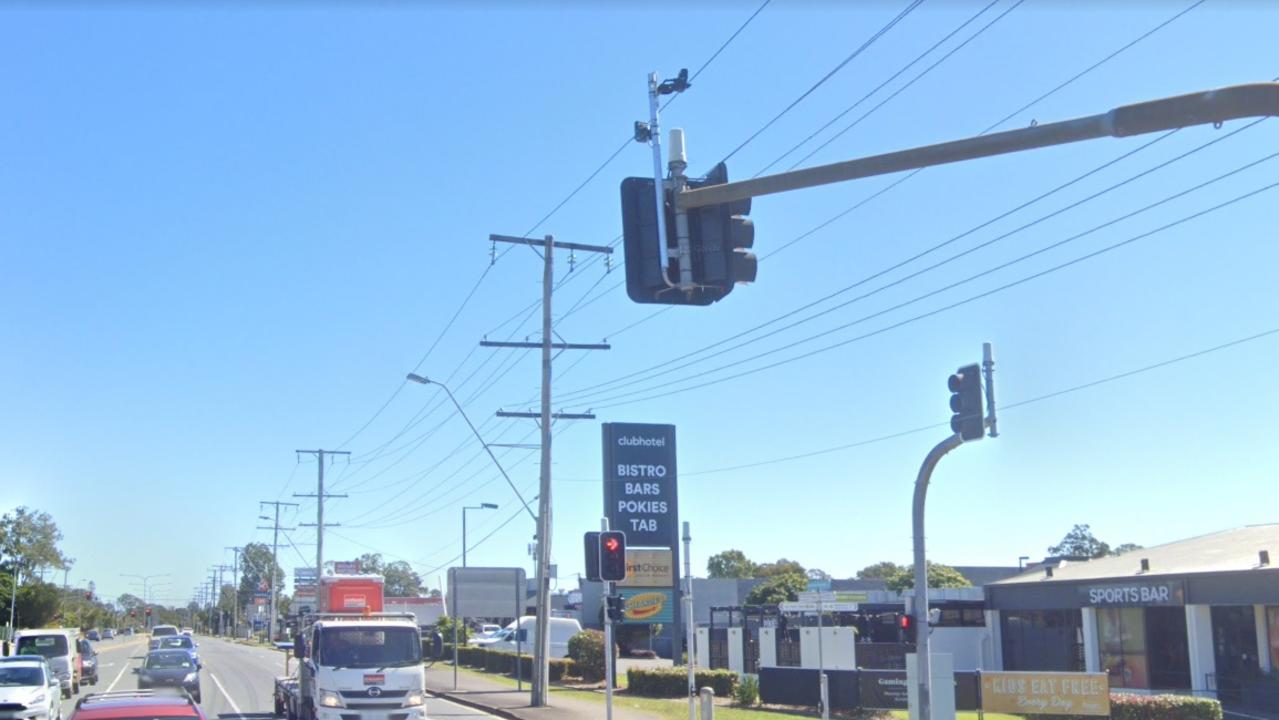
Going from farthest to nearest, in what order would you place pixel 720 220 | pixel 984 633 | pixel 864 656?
pixel 984 633 → pixel 864 656 → pixel 720 220

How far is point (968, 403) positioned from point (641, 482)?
34.7 metres

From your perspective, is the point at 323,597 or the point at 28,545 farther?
the point at 28,545

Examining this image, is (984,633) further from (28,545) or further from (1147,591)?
(28,545)

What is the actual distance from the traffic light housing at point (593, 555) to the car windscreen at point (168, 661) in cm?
1598

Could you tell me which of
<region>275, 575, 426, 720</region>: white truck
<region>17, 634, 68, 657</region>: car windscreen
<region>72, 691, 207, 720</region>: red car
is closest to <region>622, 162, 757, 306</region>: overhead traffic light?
<region>72, 691, 207, 720</region>: red car

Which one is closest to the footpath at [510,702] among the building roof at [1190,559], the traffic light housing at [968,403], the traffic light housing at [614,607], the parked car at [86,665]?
the traffic light housing at [614,607]

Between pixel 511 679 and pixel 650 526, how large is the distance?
8.62 m

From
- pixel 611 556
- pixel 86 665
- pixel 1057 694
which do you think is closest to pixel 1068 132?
pixel 611 556

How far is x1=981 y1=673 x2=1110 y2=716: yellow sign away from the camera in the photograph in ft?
90.0

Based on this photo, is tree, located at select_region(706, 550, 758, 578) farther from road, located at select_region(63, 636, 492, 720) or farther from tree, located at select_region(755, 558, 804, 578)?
road, located at select_region(63, 636, 492, 720)

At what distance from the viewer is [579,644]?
148 feet

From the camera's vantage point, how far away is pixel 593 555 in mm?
23312

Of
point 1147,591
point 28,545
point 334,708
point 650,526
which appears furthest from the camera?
point 28,545

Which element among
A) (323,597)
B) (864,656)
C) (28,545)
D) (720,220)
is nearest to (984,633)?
(864,656)
